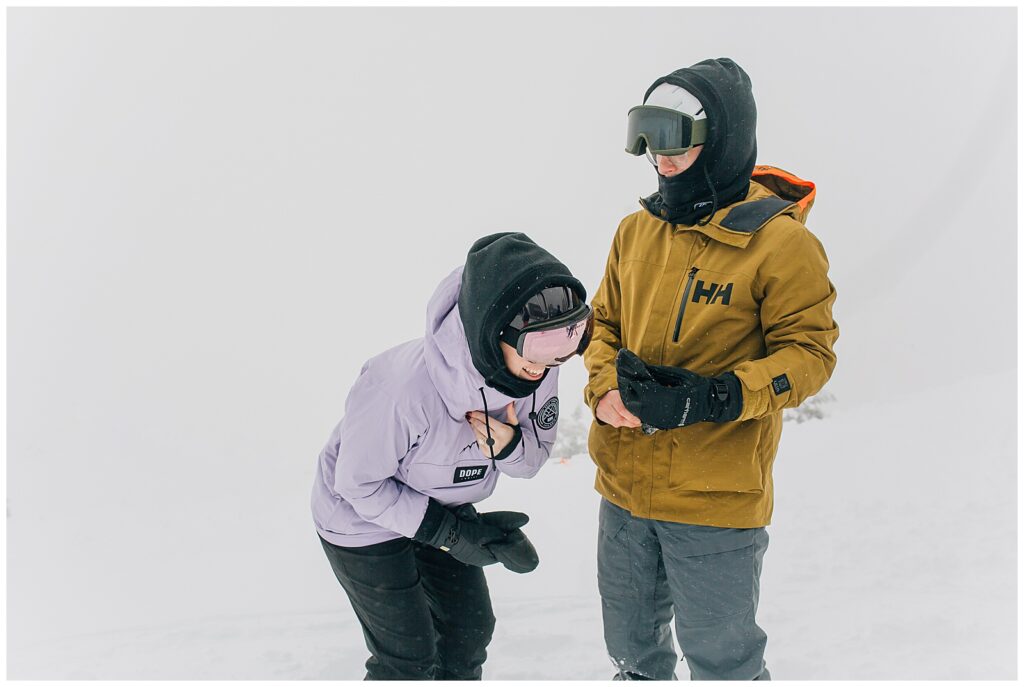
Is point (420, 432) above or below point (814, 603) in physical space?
above

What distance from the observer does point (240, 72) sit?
10617mm

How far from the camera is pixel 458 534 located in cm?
247

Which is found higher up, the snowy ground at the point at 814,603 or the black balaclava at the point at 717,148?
the black balaclava at the point at 717,148

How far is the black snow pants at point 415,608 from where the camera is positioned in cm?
259

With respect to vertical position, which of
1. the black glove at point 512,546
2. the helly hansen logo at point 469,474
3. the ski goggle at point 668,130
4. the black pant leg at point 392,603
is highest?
the ski goggle at point 668,130

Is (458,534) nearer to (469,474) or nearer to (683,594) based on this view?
(469,474)

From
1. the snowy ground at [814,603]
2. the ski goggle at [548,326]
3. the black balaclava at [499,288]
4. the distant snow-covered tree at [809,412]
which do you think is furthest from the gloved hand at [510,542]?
the distant snow-covered tree at [809,412]

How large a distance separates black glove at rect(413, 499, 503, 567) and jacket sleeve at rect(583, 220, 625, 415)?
473 mm

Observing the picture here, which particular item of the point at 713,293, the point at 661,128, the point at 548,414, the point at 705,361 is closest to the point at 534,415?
the point at 548,414

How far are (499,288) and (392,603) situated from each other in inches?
43.6

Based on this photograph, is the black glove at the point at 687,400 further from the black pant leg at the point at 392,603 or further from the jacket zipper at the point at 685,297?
the black pant leg at the point at 392,603

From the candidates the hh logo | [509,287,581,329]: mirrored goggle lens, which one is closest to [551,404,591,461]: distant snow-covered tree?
the hh logo

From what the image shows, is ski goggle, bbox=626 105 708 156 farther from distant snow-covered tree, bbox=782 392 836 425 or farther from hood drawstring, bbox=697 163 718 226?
distant snow-covered tree, bbox=782 392 836 425

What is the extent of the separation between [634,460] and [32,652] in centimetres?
330
